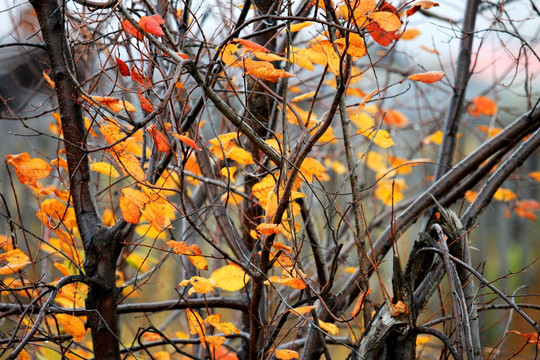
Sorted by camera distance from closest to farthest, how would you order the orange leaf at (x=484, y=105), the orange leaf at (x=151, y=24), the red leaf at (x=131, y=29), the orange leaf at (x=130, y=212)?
the orange leaf at (x=151, y=24), the red leaf at (x=131, y=29), the orange leaf at (x=130, y=212), the orange leaf at (x=484, y=105)

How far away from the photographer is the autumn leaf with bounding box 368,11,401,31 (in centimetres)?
142

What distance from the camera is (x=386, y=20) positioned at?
56.2 inches

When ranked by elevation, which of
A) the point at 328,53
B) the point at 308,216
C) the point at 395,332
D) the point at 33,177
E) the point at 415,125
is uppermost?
the point at 415,125

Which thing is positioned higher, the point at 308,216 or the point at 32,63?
the point at 32,63

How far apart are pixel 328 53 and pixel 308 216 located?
0.57 meters

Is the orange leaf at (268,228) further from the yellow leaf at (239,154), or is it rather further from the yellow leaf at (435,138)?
the yellow leaf at (435,138)

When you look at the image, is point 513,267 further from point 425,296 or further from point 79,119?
point 79,119

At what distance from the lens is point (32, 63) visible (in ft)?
10.9

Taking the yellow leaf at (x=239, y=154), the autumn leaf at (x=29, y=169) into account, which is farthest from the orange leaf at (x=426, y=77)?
the autumn leaf at (x=29, y=169)

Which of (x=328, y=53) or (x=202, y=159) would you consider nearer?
(x=328, y=53)

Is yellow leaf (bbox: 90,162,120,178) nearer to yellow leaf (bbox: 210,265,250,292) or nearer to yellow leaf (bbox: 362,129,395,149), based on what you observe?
yellow leaf (bbox: 210,265,250,292)

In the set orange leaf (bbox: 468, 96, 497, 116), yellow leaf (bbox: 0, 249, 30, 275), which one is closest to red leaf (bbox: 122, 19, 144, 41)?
yellow leaf (bbox: 0, 249, 30, 275)

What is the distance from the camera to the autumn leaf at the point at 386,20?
4.65 ft

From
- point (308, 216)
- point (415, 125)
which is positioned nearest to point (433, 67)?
point (415, 125)
